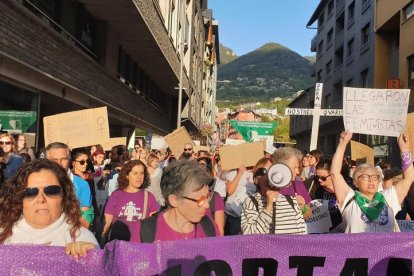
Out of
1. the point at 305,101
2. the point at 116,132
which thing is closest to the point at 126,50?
the point at 116,132

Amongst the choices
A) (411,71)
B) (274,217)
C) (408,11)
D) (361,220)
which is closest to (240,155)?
(361,220)

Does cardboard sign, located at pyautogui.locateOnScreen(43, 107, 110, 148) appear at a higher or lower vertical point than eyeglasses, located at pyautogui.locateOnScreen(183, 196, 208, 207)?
higher

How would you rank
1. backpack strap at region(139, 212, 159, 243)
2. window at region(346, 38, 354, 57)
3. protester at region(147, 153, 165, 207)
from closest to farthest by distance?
backpack strap at region(139, 212, 159, 243) → protester at region(147, 153, 165, 207) → window at region(346, 38, 354, 57)

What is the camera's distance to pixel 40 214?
2793mm

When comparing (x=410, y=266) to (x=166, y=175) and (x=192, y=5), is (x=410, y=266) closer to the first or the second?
(x=166, y=175)

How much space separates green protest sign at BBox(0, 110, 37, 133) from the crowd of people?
63.5 inches

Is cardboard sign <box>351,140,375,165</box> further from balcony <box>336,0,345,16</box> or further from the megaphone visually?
balcony <box>336,0,345,16</box>

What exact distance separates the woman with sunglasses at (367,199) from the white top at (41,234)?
2.45 m

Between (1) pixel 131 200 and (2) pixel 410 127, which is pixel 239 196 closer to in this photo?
(1) pixel 131 200

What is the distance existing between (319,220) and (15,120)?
20.1 feet

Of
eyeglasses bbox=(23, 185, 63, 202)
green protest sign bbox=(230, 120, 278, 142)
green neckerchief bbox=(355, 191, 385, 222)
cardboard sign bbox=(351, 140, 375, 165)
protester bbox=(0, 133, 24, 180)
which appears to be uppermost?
green protest sign bbox=(230, 120, 278, 142)

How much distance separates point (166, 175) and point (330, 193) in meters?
2.80

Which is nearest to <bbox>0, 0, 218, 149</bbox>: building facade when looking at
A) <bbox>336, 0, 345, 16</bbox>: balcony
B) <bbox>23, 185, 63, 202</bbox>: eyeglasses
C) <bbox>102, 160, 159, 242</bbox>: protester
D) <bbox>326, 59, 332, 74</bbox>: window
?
<bbox>102, 160, 159, 242</bbox>: protester

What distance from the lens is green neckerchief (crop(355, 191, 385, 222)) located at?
13.9 ft
